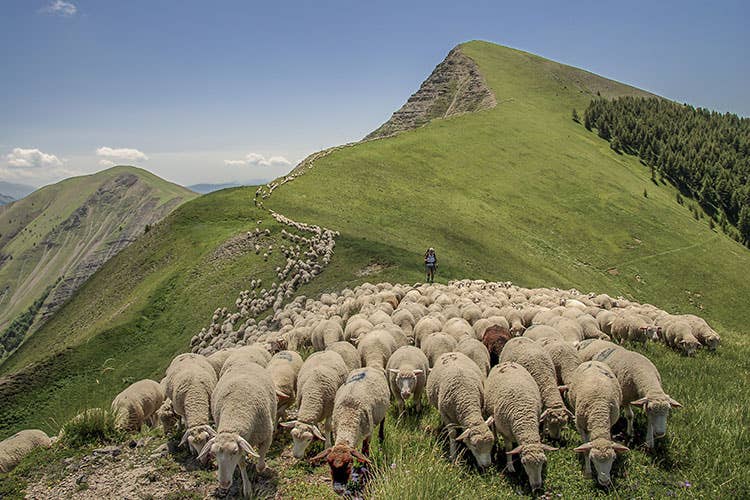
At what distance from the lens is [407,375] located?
1048 centimetres

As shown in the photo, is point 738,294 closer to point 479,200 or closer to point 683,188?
point 479,200

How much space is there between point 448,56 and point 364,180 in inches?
3846

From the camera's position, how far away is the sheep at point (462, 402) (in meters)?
7.94

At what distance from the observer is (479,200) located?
53219 millimetres

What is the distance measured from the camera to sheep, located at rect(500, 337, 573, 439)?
873 centimetres

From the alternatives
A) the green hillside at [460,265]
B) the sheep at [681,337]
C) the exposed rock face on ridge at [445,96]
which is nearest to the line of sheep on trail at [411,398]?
the green hillside at [460,265]

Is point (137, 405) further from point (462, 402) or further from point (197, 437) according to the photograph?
point (462, 402)

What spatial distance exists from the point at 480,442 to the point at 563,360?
12.1 feet

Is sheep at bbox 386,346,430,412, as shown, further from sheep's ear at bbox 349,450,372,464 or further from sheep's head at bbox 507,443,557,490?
sheep's head at bbox 507,443,557,490

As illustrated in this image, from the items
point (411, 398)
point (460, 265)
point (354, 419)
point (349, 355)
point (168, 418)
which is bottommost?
point (168, 418)

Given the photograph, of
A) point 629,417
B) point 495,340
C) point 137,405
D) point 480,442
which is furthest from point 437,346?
point 137,405

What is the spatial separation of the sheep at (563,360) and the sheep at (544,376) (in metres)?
0.44

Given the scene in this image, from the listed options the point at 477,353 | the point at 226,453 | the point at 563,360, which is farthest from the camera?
the point at 477,353

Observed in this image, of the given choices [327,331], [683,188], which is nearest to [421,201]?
[327,331]
